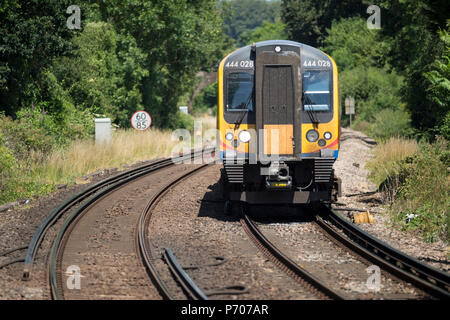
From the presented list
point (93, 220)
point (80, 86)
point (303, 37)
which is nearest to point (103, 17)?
point (80, 86)

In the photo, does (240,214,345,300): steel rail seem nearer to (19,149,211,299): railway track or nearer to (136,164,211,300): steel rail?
(136,164,211,300): steel rail

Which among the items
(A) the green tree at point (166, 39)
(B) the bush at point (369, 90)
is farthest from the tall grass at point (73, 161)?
(B) the bush at point (369, 90)

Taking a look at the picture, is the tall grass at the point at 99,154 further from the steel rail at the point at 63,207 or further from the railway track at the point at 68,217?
the railway track at the point at 68,217

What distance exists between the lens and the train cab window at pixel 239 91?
11.7 m

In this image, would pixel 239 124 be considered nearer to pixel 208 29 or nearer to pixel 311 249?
pixel 311 249

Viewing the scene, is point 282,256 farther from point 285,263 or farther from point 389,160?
point 389,160

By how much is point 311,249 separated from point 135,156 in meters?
15.2

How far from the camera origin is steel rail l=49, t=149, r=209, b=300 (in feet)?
→ 25.6

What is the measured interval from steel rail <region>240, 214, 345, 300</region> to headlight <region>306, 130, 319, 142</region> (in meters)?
2.04

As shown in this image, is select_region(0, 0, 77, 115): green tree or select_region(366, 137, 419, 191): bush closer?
select_region(366, 137, 419, 191): bush

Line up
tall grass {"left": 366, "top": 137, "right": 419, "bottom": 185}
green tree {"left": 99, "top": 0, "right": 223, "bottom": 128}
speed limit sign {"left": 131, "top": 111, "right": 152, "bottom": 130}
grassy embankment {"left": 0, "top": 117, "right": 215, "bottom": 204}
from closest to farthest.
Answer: grassy embankment {"left": 0, "top": 117, "right": 215, "bottom": 204}
tall grass {"left": 366, "top": 137, "right": 419, "bottom": 185}
speed limit sign {"left": 131, "top": 111, "right": 152, "bottom": 130}
green tree {"left": 99, "top": 0, "right": 223, "bottom": 128}

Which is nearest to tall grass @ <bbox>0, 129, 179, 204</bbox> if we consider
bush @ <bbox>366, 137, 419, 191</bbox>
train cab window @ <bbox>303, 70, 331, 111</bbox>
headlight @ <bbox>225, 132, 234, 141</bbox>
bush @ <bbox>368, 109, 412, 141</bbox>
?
headlight @ <bbox>225, 132, 234, 141</bbox>
